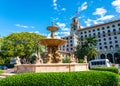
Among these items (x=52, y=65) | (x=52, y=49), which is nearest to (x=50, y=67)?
(x=52, y=65)

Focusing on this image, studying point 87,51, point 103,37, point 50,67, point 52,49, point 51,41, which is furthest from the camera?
point 103,37

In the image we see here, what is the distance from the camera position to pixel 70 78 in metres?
7.53

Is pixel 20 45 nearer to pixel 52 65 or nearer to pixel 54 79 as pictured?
pixel 52 65

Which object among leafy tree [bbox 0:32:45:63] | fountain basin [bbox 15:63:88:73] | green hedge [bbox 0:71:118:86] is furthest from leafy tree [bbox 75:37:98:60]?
green hedge [bbox 0:71:118:86]

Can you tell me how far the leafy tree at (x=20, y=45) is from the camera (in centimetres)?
4394

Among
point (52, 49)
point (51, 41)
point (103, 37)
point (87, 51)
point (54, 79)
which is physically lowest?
point (54, 79)

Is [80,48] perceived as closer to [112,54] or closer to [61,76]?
[112,54]

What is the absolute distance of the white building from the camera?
248 feet

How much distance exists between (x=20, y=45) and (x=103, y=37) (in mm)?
55692

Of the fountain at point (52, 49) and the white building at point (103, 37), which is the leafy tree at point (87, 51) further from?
the fountain at point (52, 49)

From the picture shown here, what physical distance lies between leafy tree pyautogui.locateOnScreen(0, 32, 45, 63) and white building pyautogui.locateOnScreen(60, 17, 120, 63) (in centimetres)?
4305

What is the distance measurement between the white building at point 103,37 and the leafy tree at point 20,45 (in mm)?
43055

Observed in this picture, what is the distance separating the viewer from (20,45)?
44188mm

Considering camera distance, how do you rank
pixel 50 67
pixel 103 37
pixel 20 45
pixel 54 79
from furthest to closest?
1. pixel 103 37
2. pixel 20 45
3. pixel 50 67
4. pixel 54 79
